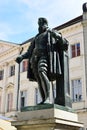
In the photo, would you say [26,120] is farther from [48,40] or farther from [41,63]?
[48,40]

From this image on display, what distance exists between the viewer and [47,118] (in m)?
4.52

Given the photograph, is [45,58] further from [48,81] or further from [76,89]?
[76,89]

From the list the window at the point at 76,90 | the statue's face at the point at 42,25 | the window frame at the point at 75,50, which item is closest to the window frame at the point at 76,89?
the window at the point at 76,90

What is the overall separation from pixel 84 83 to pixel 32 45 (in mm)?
13148

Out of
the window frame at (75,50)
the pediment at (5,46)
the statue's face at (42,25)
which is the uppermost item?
the pediment at (5,46)

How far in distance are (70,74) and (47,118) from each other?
603 inches

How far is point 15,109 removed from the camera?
77.6ft

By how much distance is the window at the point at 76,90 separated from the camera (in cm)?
1870

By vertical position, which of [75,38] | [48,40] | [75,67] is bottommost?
[48,40]

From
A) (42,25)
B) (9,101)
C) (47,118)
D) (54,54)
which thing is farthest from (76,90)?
(47,118)

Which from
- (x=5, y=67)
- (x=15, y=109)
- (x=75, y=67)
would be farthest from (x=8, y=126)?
(x=5, y=67)

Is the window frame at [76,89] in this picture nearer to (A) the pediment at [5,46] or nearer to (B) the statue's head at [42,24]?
(A) the pediment at [5,46]

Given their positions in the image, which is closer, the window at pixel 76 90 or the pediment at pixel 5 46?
the window at pixel 76 90

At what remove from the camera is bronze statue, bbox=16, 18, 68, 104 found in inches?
201
